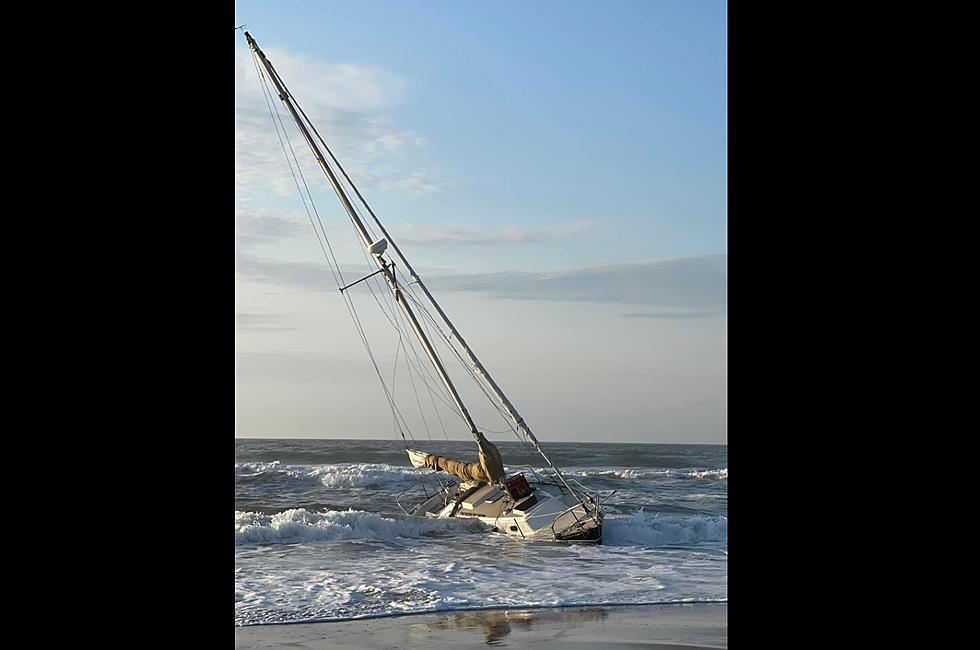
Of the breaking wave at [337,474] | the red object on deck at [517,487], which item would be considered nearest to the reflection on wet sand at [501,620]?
the red object on deck at [517,487]

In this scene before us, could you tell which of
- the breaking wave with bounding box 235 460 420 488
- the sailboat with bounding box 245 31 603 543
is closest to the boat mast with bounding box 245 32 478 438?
the sailboat with bounding box 245 31 603 543

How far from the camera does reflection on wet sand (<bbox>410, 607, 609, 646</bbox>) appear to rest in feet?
21.6

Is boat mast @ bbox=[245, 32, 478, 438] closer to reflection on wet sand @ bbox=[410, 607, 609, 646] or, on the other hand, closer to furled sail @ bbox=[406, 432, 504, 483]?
furled sail @ bbox=[406, 432, 504, 483]

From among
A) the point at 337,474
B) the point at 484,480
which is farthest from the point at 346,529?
the point at 337,474

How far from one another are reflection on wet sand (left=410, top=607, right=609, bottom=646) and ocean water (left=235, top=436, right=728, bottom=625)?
33 cm

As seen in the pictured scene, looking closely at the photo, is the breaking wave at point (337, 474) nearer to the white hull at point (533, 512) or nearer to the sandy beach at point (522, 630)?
the white hull at point (533, 512)

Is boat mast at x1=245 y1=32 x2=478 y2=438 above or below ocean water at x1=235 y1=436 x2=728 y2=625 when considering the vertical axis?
above

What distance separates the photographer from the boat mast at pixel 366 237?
32.0ft

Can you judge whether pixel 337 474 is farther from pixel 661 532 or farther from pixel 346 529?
pixel 661 532
